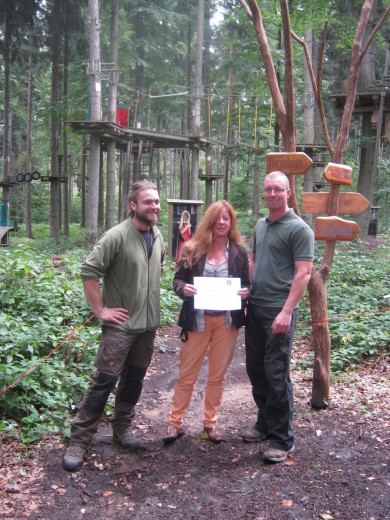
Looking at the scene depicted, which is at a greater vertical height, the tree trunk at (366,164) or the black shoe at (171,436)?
the tree trunk at (366,164)

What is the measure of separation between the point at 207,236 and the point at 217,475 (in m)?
1.80

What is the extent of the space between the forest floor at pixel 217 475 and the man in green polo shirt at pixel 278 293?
30cm

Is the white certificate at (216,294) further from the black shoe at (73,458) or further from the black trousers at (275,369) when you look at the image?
the black shoe at (73,458)

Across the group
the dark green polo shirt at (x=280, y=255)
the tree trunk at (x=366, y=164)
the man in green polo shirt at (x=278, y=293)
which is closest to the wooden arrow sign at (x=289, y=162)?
the man in green polo shirt at (x=278, y=293)

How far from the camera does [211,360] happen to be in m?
3.96

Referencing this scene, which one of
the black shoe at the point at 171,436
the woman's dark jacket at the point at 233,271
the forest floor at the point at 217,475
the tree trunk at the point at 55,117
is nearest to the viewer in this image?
the forest floor at the point at 217,475

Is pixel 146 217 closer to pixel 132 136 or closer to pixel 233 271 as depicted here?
pixel 233 271

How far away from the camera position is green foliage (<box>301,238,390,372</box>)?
612 centimetres

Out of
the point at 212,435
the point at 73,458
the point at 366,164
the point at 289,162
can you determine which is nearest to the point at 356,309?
the point at 289,162

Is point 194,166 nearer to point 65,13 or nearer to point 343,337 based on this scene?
point 65,13

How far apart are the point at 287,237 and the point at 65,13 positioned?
2046cm

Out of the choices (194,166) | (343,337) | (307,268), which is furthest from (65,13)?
(307,268)

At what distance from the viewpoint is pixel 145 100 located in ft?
99.1

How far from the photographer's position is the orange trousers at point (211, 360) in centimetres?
386
